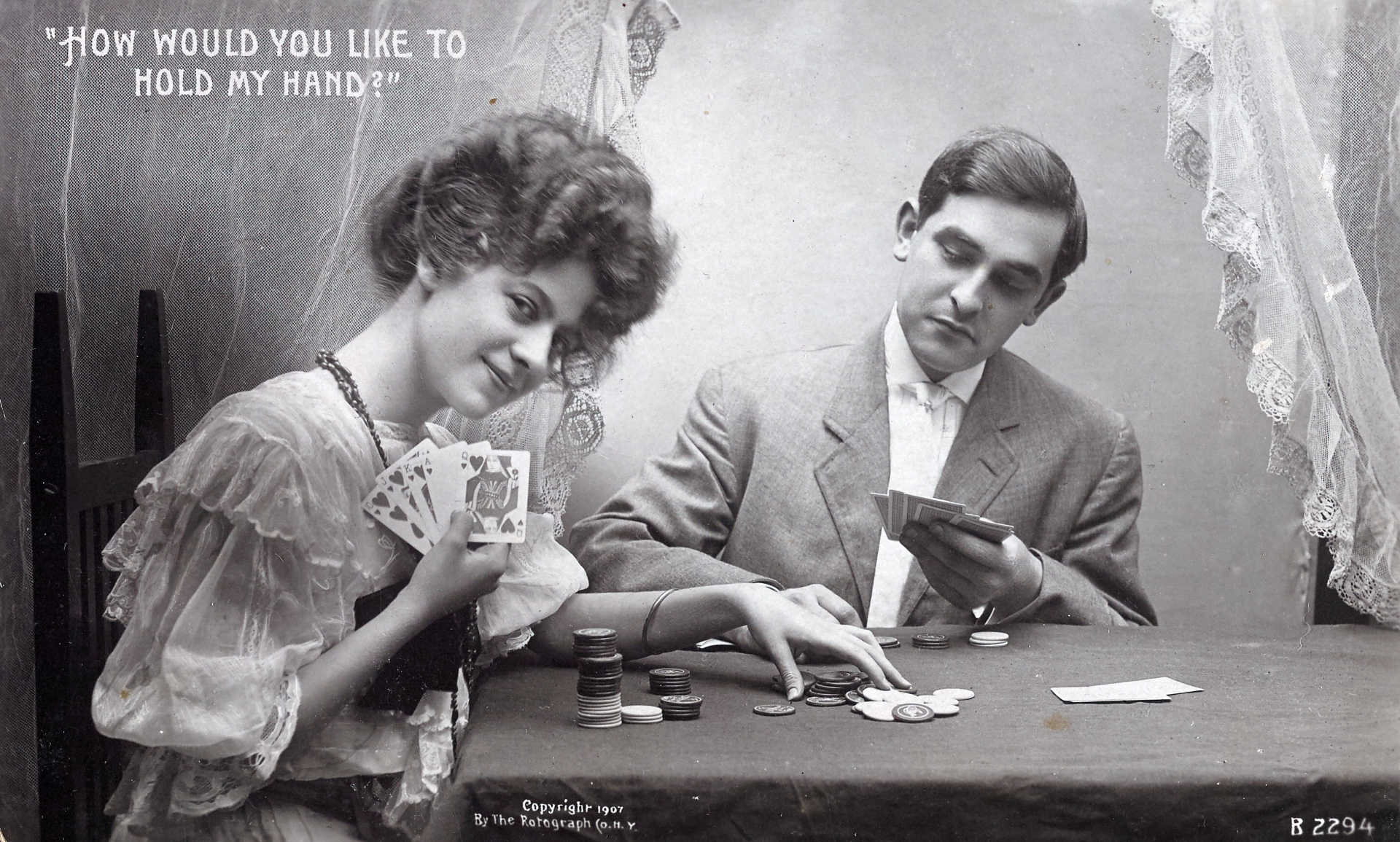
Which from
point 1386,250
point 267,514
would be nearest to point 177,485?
point 267,514

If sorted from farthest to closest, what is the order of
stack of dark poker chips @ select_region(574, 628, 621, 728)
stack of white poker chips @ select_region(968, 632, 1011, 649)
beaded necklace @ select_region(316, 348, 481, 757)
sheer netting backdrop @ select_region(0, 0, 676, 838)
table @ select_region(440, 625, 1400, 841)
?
stack of white poker chips @ select_region(968, 632, 1011, 649)
sheer netting backdrop @ select_region(0, 0, 676, 838)
beaded necklace @ select_region(316, 348, 481, 757)
stack of dark poker chips @ select_region(574, 628, 621, 728)
table @ select_region(440, 625, 1400, 841)

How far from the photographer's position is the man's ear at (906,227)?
2.38m

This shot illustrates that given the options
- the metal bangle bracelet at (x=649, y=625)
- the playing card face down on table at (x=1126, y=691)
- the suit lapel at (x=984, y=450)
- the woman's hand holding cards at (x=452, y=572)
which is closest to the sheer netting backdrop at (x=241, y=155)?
the woman's hand holding cards at (x=452, y=572)

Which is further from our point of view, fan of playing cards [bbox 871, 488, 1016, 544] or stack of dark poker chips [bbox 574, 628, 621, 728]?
fan of playing cards [bbox 871, 488, 1016, 544]

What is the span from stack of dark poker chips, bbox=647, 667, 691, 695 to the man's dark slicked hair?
3.55 feet

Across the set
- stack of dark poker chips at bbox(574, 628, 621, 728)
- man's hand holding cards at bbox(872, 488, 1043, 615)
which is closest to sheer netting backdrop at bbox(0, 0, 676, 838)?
stack of dark poker chips at bbox(574, 628, 621, 728)

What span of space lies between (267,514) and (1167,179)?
1.96 m

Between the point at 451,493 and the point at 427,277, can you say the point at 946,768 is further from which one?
the point at 427,277

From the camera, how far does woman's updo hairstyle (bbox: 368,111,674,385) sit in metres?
2.21

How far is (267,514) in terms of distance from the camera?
1.93 meters

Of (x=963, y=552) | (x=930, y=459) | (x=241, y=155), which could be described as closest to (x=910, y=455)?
(x=930, y=459)

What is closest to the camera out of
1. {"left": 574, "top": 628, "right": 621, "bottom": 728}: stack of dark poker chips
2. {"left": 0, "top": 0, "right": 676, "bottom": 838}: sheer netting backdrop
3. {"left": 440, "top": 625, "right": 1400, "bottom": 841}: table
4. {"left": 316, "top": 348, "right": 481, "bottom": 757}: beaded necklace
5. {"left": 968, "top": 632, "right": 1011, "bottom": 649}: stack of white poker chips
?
{"left": 440, "top": 625, "right": 1400, "bottom": 841}: table

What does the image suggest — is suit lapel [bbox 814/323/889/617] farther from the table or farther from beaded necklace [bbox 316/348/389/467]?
beaded necklace [bbox 316/348/389/467]

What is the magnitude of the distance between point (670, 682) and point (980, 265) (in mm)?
1103
